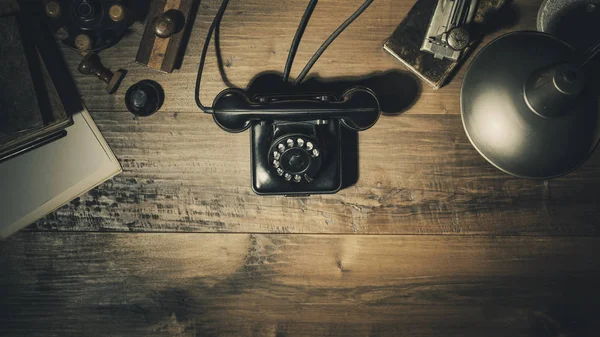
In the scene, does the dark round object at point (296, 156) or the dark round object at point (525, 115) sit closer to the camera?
the dark round object at point (525, 115)

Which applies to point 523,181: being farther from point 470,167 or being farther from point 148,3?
point 148,3

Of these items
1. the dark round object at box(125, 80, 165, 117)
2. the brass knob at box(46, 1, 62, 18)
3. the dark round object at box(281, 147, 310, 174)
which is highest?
the brass knob at box(46, 1, 62, 18)

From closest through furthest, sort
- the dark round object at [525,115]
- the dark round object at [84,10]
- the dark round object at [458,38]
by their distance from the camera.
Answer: the dark round object at [525,115]
the dark round object at [458,38]
the dark round object at [84,10]

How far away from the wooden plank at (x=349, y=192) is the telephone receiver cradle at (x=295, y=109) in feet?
0.38

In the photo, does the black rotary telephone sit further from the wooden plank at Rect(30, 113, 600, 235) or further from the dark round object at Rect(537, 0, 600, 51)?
the dark round object at Rect(537, 0, 600, 51)

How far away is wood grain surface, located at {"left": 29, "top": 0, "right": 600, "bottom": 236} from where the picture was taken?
863 mm

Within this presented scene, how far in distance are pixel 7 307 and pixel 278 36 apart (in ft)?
2.72

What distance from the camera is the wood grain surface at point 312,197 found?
0.86 metres

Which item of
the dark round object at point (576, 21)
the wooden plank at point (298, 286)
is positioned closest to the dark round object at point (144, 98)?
the wooden plank at point (298, 286)

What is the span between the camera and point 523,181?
0.89m

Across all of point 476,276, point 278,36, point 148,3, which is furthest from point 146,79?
point 476,276

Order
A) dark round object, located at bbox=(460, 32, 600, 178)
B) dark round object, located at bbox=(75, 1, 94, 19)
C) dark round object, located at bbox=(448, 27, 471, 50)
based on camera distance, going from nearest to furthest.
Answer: dark round object, located at bbox=(460, 32, 600, 178)
dark round object, located at bbox=(448, 27, 471, 50)
dark round object, located at bbox=(75, 1, 94, 19)

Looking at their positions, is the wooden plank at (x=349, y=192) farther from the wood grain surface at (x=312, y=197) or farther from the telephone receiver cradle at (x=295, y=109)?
the telephone receiver cradle at (x=295, y=109)

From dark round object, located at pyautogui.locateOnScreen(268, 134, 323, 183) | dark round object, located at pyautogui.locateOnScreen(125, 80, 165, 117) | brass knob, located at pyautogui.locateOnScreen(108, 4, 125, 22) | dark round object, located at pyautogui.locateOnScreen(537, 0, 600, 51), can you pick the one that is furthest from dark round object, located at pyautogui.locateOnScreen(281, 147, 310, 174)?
dark round object, located at pyautogui.locateOnScreen(537, 0, 600, 51)
